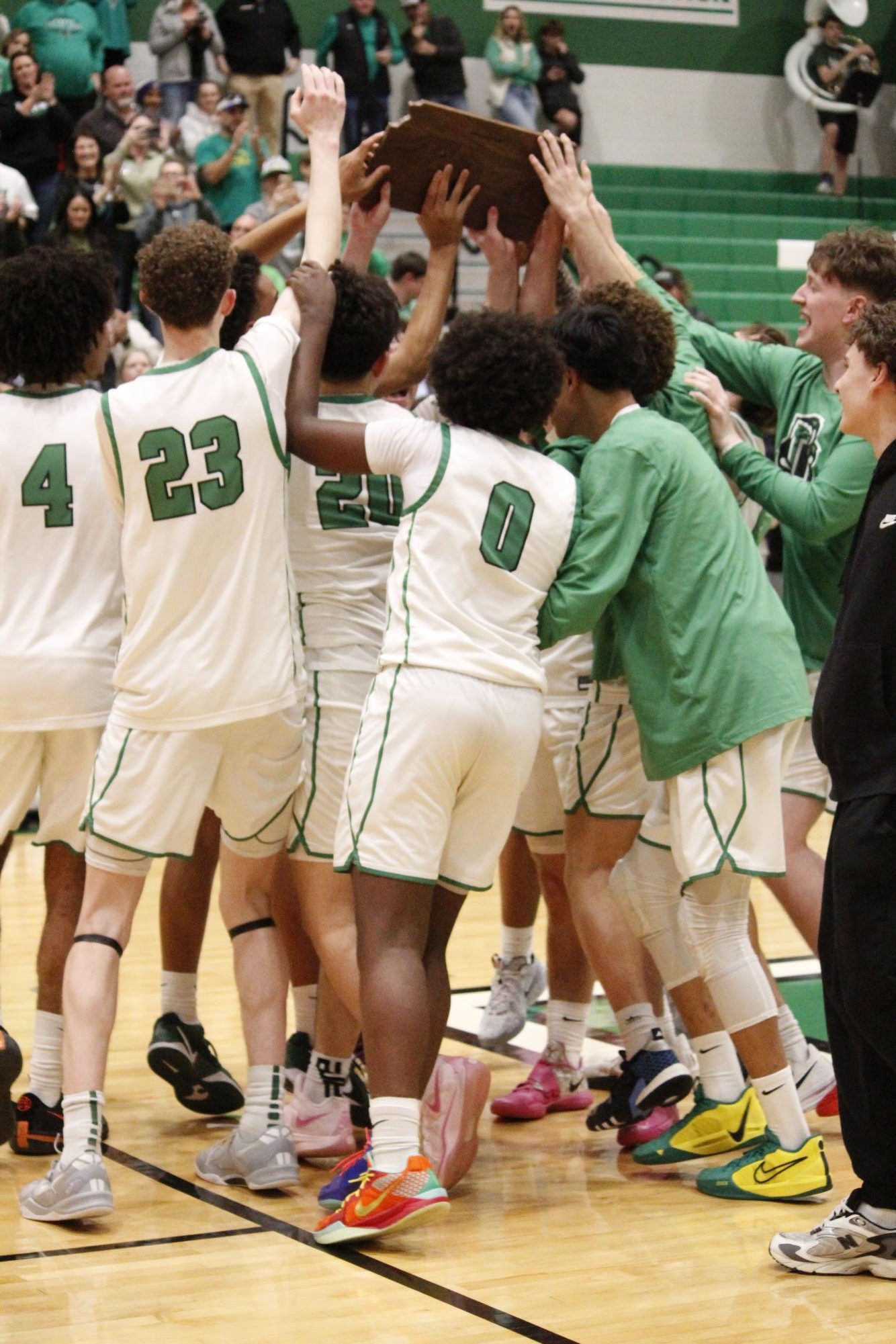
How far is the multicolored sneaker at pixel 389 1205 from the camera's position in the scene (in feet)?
11.5

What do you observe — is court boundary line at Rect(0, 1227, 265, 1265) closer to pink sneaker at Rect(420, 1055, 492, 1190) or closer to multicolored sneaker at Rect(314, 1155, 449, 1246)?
multicolored sneaker at Rect(314, 1155, 449, 1246)

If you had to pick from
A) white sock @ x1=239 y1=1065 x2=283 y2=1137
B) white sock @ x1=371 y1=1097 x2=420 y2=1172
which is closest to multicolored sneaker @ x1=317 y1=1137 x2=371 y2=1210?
white sock @ x1=371 y1=1097 x2=420 y2=1172

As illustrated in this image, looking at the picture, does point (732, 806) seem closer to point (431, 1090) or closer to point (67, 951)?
point (431, 1090)

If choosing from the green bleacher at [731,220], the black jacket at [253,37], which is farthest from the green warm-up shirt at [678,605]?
the green bleacher at [731,220]

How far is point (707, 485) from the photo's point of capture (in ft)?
13.4

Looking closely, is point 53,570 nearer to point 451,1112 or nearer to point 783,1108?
point 451,1112

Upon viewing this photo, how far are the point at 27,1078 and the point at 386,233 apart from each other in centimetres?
1183

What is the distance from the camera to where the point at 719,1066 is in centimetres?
426

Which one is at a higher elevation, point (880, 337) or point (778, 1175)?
point (880, 337)

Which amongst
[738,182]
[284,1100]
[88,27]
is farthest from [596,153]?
[284,1100]

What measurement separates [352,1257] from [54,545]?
174cm

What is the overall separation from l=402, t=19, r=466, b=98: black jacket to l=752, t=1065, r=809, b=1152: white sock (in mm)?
13636

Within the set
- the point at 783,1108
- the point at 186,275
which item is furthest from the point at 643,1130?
the point at 186,275

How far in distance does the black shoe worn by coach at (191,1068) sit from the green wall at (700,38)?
15.2 metres
